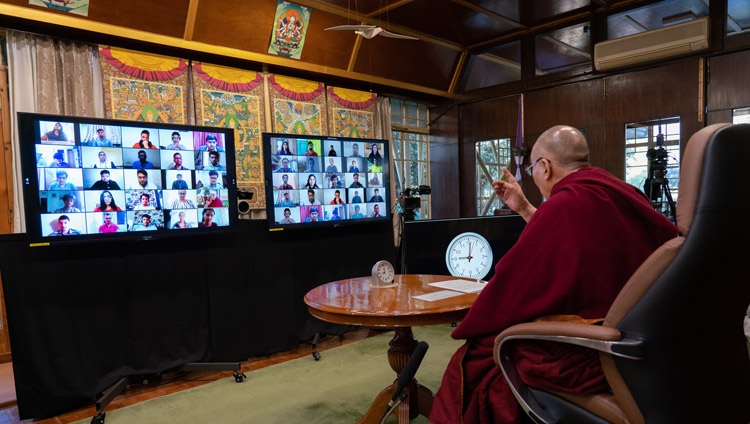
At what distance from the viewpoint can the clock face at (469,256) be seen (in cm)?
414

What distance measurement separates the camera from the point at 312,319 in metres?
3.80

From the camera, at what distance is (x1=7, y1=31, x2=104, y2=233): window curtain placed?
10.8 ft

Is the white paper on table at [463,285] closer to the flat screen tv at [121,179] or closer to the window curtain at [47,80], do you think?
the flat screen tv at [121,179]

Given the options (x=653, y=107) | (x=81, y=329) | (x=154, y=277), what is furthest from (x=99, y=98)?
(x=653, y=107)

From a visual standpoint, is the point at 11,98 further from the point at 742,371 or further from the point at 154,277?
the point at 742,371

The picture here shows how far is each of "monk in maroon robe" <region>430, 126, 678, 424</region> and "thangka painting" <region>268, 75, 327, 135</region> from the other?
3.62 metres

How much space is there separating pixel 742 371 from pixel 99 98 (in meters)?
4.26

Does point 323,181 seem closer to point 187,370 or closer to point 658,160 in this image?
point 187,370

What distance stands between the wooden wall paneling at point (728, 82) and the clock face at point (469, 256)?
101 inches

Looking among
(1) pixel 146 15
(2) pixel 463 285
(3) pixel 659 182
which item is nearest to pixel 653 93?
(3) pixel 659 182

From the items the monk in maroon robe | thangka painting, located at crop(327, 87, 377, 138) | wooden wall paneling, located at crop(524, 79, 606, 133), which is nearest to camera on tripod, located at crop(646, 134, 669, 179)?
wooden wall paneling, located at crop(524, 79, 606, 133)

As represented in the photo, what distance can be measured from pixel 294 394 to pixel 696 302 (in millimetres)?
2313

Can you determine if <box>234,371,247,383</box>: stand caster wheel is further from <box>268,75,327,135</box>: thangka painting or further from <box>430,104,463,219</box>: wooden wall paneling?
<box>430,104,463,219</box>: wooden wall paneling

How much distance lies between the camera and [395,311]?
68.6 inches
